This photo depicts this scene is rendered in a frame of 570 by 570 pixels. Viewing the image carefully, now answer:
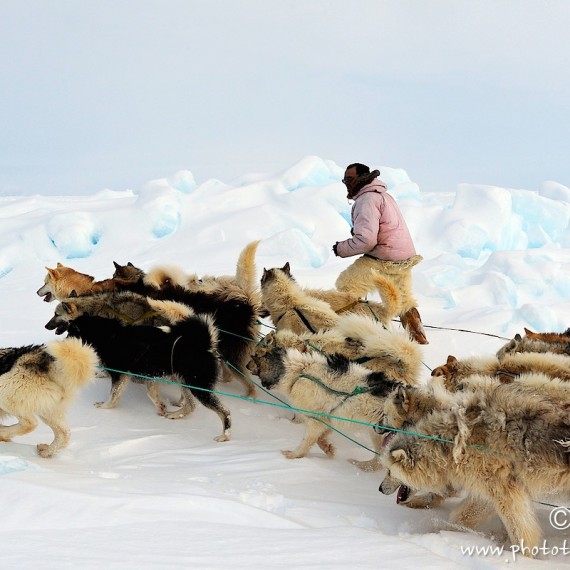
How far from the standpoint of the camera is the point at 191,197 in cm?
1662

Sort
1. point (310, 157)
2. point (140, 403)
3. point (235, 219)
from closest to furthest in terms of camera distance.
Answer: point (140, 403)
point (235, 219)
point (310, 157)

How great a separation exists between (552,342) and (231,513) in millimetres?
3505

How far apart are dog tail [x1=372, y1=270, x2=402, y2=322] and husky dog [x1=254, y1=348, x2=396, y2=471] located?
4.04 ft

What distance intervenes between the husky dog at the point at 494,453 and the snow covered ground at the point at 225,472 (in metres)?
0.21

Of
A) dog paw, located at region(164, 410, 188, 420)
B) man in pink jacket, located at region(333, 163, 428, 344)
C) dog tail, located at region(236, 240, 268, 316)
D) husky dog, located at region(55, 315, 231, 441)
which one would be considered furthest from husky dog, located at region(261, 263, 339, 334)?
dog paw, located at region(164, 410, 188, 420)

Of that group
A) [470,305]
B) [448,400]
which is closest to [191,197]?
[470,305]

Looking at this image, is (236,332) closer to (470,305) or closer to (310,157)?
(470,305)

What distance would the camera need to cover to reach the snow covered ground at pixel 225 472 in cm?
282

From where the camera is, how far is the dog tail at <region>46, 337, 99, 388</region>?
4.46m

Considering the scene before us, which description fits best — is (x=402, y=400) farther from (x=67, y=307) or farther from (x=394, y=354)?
(x=67, y=307)

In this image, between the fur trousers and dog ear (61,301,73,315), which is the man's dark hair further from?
dog ear (61,301,73,315)

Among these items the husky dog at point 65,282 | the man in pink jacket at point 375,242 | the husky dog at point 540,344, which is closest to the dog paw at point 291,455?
the husky dog at point 540,344

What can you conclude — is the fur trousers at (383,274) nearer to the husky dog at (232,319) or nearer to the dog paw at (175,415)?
the husky dog at (232,319)

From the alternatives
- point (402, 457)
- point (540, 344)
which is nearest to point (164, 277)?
point (540, 344)
